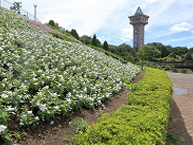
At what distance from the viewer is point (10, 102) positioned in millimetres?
2689

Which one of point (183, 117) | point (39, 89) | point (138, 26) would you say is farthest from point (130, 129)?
point (138, 26)

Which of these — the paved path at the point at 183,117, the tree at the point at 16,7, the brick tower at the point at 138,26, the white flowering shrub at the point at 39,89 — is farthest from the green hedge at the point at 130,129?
the brick tower at the point at 138,26

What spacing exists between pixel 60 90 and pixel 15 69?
4.26 ft

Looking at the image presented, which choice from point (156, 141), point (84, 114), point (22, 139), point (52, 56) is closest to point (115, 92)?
point (84, 114)

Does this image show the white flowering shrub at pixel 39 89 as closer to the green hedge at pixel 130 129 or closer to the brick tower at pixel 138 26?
the green hedge at pixel 130 129

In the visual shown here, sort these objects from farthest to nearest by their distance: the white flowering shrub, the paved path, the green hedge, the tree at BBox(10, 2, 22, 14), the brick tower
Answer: the brick tower
the tree at BBox(10, 2, 22, 14)
the paved path
the white flowering shrub
the green hedge

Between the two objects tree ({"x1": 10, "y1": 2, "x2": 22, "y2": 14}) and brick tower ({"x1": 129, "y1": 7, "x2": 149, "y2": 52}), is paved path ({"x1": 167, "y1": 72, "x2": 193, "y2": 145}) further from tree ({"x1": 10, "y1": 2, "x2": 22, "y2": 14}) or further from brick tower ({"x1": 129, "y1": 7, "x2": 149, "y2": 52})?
brick tower ({"x1": 129, "y1": 7, "x2": 149, "y2": 52})

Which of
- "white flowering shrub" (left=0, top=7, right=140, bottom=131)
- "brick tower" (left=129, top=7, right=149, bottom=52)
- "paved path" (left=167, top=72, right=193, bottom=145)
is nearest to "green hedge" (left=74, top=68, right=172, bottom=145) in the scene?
"white flowering shrub" (left=0, top=7, right=140, bottom=131)

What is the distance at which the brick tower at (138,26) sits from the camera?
74.5m

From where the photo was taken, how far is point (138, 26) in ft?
249

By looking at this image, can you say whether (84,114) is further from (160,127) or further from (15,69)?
(15,69)

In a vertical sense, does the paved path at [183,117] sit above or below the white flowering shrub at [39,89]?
below

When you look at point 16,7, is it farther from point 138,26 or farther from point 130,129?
point 138,26

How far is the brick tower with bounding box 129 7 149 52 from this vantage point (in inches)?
2933
